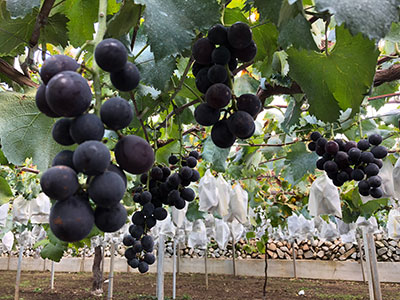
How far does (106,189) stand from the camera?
1.43 feet

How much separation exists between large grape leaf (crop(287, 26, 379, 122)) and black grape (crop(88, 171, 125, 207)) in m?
0.59

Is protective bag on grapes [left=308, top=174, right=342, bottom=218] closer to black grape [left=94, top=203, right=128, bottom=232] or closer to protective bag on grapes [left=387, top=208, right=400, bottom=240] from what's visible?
black grape [left=94, top=203, right=128, bottom=232]

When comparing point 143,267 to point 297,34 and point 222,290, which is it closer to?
point 297,34

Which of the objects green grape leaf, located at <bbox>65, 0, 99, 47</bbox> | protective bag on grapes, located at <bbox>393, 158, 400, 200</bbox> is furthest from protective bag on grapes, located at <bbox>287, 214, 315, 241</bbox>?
green grape leaf, located at <bbox>65, 0, 99, 47</bbox>

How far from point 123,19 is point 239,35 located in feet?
0.73

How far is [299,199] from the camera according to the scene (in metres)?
6.06

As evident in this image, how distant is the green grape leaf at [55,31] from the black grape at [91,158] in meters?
→ 0.71

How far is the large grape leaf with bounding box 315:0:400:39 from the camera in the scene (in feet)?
1.74

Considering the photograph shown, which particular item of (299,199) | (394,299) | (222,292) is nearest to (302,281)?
(222,292)

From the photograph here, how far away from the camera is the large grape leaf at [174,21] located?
65cm

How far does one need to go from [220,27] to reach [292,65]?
0.28m

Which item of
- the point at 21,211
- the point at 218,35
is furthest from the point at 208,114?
the point at 21,211

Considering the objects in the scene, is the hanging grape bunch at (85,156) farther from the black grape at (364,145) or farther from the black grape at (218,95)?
the black grape at (364,145)

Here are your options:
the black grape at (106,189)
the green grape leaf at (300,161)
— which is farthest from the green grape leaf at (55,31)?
the green grape leaf at (300,161)
